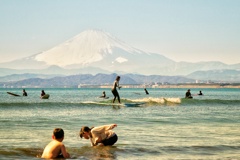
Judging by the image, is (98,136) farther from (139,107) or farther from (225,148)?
(139,107)

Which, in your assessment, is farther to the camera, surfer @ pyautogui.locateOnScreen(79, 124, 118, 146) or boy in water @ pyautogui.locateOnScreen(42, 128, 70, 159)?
surfer @ pyautogui.locateOnScreen(79, 124, 118, 146)

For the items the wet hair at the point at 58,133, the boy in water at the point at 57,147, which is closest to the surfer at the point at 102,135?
the boy in water at the point at 57,147

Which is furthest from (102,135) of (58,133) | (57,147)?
(58,133)

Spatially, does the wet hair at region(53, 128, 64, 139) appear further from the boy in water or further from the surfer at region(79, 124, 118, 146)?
the surfer at region(79, 124, 118, 146)

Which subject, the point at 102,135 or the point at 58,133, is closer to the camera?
the point at 58,133

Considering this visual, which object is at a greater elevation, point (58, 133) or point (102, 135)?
point (58, 133)

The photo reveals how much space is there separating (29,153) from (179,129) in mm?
9783

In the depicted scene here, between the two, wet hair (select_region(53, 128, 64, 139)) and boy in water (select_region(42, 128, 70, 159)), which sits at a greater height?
wet hair (select_region(53, 128, 64, 139))

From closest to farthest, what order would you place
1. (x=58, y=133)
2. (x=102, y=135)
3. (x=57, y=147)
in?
(x=58, y=133), (x=57, y=147), (x=102, y=135)

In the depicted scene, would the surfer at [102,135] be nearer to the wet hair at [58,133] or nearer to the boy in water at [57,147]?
the boy in water at [57,147]

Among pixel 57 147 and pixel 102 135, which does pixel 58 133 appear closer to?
pixel 57 147

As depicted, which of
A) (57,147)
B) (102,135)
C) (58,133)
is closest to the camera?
(58,133)

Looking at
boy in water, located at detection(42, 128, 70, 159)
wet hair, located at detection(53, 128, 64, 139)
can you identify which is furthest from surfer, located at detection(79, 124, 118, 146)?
wet hair, located at detection(53, 128, 64, 139)

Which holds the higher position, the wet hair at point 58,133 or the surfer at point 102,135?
the wet hair at point 58,133
